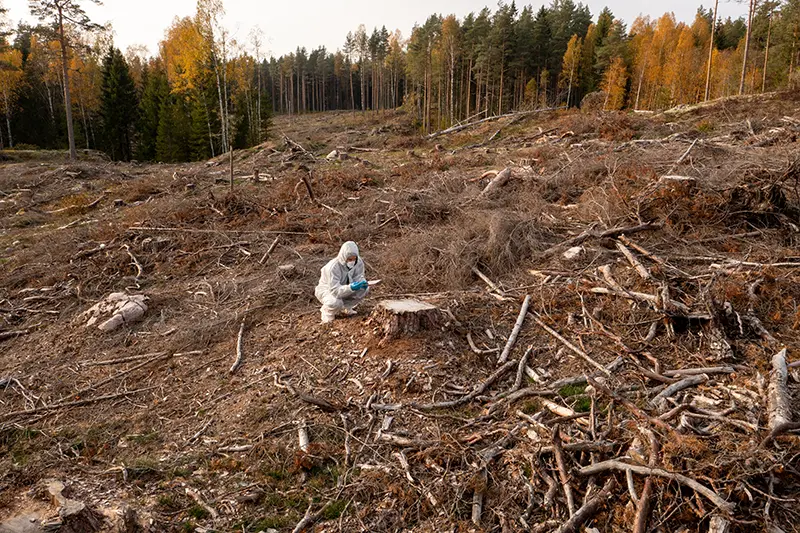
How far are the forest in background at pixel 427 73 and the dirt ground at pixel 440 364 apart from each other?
20523mm

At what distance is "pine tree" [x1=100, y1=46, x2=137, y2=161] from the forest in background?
90mm

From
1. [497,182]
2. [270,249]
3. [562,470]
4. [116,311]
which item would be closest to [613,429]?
[562,470]

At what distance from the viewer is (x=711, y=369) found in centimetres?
444

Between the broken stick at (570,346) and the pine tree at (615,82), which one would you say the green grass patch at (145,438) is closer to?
the broken stick at (570,346)

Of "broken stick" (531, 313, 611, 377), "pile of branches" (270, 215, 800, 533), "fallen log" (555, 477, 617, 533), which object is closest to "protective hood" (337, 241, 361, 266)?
"pile of branches" (270, 215, 800, 533)

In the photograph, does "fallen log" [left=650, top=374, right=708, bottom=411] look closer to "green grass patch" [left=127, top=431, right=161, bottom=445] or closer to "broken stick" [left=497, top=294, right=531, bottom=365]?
"broken stick" [left=497, top=294, right=531, bottom=365]

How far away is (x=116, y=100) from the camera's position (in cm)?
3444

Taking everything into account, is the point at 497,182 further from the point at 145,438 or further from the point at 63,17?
the point at 63,17

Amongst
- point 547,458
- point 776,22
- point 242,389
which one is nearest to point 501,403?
point 547,458

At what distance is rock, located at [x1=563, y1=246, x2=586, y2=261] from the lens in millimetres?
7219

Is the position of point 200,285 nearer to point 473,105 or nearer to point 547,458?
point 547,458

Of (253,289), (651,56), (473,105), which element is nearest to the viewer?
(253,289)

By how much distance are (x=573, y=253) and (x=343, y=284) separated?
3.64 m

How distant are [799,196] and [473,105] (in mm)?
41199
